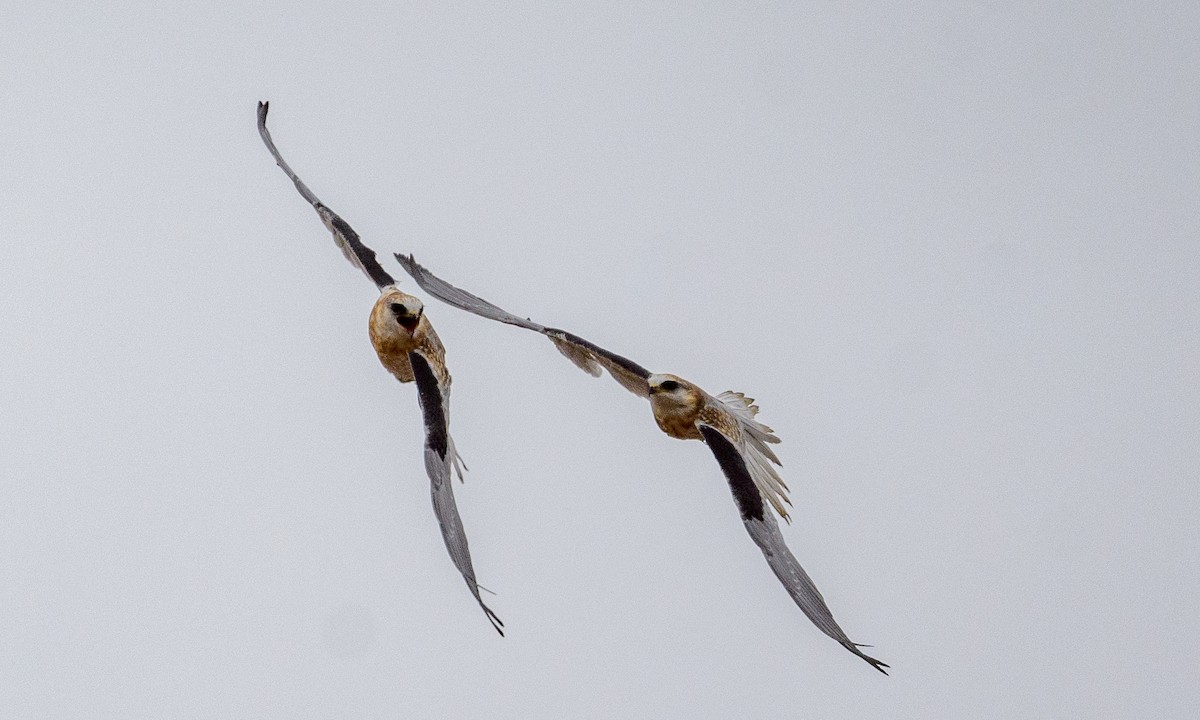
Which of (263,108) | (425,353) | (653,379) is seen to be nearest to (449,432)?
(425,353)

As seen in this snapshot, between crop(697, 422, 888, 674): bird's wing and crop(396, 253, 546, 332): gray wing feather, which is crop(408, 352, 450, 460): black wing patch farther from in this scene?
crop(697, 422, 888, 674): bird's wing

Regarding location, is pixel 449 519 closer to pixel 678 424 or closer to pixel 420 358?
pixel 420 358

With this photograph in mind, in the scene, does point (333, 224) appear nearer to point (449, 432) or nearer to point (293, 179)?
point (293, 179)

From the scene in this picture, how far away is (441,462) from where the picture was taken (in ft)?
22.9

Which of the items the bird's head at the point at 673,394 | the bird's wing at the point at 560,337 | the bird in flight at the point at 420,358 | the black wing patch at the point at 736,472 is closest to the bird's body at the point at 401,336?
the bird in flight at the point at 420,358

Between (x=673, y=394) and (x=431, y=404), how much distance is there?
1.27 metres

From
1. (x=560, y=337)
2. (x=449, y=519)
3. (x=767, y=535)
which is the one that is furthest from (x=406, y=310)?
(x=767, y=535)

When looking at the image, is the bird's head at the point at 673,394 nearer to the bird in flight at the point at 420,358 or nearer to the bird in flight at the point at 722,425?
the bird in flight at the point at 722,425

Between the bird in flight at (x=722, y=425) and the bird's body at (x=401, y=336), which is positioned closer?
the bird in flight at (x=722, y=425)

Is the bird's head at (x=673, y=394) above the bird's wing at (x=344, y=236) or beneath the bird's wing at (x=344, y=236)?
beneath

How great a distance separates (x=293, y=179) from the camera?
8234 mm

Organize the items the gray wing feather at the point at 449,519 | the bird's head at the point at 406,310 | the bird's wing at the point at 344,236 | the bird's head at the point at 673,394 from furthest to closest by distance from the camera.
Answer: the bird's wing at the point at 344,236
the bird's head at the point at 673,394
the bird's head at the point at 406,310
the gray wing feather at the point at 449,519

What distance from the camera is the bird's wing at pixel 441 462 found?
6477 millimetres

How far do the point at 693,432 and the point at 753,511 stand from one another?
0.66 meters
